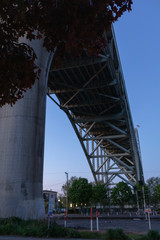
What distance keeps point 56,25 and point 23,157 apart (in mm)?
11426

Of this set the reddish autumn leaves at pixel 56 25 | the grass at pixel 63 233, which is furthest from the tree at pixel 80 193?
the reddish autumn leaves at pixel 56 25

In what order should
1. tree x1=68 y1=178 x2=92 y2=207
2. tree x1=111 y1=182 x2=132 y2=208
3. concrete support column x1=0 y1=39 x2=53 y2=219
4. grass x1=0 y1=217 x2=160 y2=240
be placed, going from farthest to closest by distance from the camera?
tree x1=111 y1=182 x2=132 y2=208 → tree x1=68 y1=178 x2=92 y2=207 → concrete support column x1=0 y1=39 x2=53 y2=219 → grass x1=0 y1=217 x2=160 y2=240

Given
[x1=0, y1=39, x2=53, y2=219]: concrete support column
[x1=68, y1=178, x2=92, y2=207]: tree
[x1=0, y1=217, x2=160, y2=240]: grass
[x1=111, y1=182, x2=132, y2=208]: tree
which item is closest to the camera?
[x1=0, y1=217, x2=160, y2=240]: grass

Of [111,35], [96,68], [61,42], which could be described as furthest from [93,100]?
[61,42]

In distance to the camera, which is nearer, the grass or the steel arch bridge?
the grass

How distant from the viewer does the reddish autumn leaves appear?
154 inches

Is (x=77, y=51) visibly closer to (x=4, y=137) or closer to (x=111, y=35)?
(x=4, y=137)

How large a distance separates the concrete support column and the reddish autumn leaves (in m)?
10.1

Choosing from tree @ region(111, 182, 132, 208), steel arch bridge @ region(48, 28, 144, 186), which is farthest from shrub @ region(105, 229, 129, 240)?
tree @ region(111, 182, 132, 208)

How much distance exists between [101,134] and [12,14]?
5623cm

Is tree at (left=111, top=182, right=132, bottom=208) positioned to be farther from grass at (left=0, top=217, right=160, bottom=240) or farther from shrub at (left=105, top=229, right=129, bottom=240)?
shrub at (left=105, top=229, right=129, bottom=240)

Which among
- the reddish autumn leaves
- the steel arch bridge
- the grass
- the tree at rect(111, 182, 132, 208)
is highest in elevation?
the steel arch bridge

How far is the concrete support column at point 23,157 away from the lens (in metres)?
13.7

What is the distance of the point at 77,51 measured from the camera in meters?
4.38
